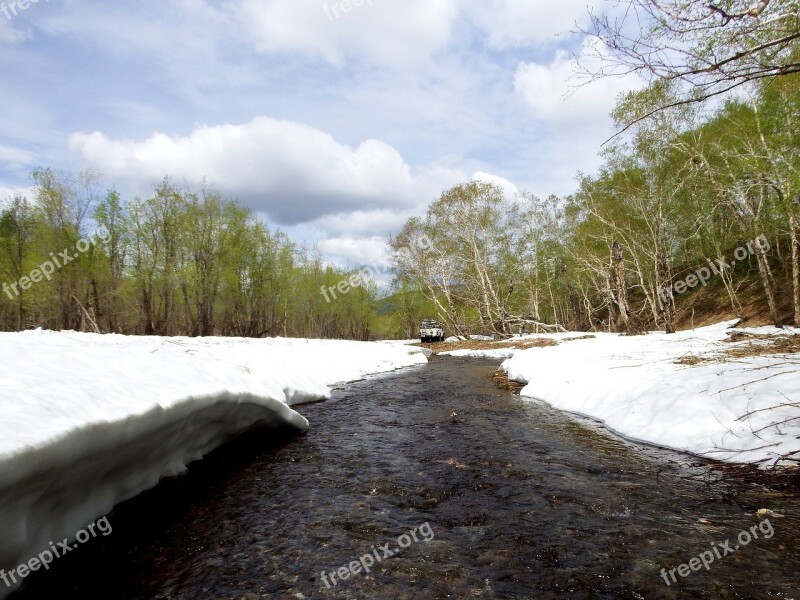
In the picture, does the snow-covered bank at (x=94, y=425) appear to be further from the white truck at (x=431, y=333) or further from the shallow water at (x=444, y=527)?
the white truck at (x=431, y=333)

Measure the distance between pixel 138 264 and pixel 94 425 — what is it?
3405cm

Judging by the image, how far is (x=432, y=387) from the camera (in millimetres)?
10758

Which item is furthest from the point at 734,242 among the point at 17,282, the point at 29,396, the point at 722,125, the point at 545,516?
the point at 17,282

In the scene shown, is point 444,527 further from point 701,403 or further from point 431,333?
point 431,333

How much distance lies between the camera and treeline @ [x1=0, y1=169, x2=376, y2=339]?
1070 inches

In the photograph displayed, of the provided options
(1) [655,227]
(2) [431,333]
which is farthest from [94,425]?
(2) [431,333]

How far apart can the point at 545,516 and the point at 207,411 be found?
3614mm

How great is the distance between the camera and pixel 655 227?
22.2 meters

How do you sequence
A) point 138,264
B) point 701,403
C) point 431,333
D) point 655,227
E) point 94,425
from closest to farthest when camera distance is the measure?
point 94,425, point 701,403, point 655,227, point 138,264, point 431,333

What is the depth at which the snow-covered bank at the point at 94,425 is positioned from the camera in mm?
2316

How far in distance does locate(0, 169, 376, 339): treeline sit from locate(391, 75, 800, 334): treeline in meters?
15.0

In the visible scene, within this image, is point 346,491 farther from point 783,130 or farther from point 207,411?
point 783,130

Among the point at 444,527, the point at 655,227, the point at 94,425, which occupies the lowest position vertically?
the point at 444,527

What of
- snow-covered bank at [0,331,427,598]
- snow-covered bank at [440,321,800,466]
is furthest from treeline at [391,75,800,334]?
snow-covered bank at [0,331,427,598]
